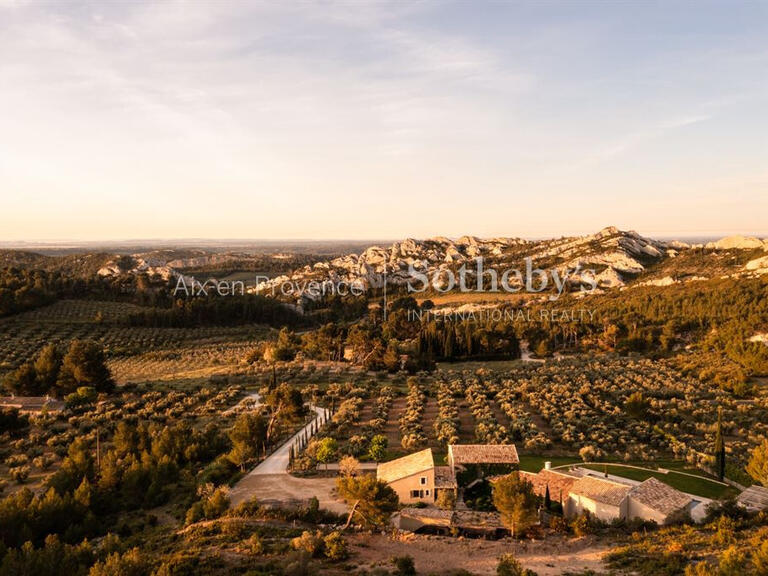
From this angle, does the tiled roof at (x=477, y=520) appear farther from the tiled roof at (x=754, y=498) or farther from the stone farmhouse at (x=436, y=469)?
the tiled roof at (x=754, y=498)

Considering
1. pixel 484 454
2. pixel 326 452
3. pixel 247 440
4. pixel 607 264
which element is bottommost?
pixel 326 452

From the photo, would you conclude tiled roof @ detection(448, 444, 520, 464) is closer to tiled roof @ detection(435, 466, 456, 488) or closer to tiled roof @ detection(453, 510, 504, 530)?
tiled roof @ detection(435, 466, 456, 488)

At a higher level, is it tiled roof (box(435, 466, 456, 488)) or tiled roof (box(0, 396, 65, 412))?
tiled roof (box(435, 466, 456, 488))

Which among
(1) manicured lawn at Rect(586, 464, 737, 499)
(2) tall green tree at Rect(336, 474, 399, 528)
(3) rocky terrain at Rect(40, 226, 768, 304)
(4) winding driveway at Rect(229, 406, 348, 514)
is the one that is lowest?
(4) winding driveway at Rect(229, 406, 348, 514)

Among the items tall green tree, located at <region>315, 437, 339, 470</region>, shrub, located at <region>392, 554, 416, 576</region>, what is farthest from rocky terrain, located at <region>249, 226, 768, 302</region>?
shrub, located at <region>392, 554, 416, 576</region>

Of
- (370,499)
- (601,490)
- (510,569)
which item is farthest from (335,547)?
(601,490)

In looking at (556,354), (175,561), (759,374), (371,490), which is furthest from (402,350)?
(175,561)

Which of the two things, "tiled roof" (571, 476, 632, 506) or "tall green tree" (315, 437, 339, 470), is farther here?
"tall green tree" (315, 437, 339, 470)

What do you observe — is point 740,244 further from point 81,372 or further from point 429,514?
point 81,372
